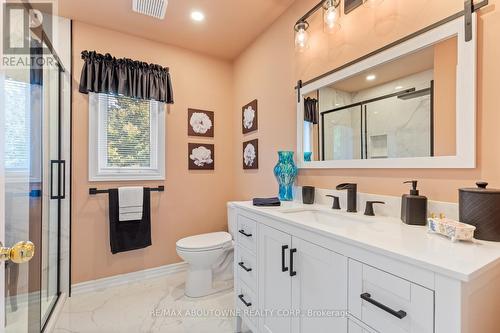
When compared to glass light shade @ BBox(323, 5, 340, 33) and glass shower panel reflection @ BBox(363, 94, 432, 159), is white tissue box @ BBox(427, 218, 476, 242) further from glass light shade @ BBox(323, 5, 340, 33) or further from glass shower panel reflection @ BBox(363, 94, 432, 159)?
glass light shade @ BBox(323, 5, 340, 33)

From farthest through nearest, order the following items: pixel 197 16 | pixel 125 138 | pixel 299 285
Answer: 1. pixel 125 138
2. pixel 197 16
3. pixel 299 285

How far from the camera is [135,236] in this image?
2.41 meters

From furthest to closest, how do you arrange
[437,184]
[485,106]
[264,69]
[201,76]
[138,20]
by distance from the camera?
[201,76] < [264,69] < [138,20] < [437,184] < [485,106]

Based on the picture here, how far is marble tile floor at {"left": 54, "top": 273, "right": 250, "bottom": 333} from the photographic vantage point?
174cm

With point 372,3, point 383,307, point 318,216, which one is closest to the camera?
point 383,307

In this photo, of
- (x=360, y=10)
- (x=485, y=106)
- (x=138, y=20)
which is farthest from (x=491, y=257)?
(x=138, y=20)

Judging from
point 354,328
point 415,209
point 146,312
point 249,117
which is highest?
point 249,117

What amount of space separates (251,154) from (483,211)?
193 centimetres

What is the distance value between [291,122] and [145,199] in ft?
5.39

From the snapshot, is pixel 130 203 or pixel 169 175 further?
pixel 169 175

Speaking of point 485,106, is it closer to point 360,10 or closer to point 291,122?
point 360,10

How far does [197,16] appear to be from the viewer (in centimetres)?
218

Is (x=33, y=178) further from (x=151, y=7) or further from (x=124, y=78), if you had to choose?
(x=151, y=7)

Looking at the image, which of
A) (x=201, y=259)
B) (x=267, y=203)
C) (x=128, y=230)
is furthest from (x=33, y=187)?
(x=267, y=203)
